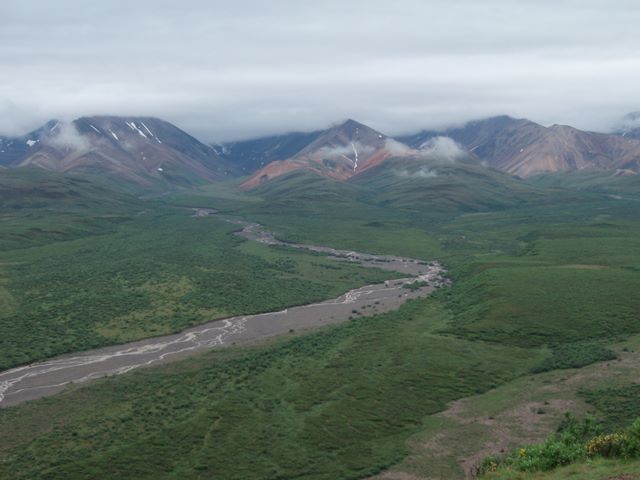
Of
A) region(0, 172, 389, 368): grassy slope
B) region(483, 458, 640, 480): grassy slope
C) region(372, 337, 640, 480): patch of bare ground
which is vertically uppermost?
region(483, 458, 640, 480): grassy slope

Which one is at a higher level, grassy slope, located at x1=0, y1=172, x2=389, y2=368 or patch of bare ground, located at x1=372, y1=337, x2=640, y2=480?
grassy slope, located at x1=0, y1=172, x2=389, y2=368

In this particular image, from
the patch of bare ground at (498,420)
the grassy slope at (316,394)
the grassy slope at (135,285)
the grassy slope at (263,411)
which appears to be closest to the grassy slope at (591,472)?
the patch of bare ground at (498,420)

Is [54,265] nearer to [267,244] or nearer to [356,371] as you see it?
[267,244]

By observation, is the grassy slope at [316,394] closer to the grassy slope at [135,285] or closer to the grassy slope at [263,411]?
the grassy slope at [263,411]

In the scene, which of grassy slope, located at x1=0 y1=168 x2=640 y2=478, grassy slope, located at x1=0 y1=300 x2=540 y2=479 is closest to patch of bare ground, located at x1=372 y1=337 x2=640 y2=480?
grassy slope, located at x1=0 y1=168 x2=640 y2=478

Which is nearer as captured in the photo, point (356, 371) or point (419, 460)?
point (419, 460)

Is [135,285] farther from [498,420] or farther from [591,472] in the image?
[591,472]

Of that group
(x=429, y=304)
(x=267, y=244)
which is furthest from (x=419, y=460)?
(x=267, y=244)

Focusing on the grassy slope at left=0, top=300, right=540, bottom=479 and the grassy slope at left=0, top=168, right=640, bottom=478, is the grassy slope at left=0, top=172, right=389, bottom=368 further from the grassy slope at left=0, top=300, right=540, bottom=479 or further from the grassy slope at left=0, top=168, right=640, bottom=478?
the grassy slope at left=0, top=300, right=540, bottom=479
